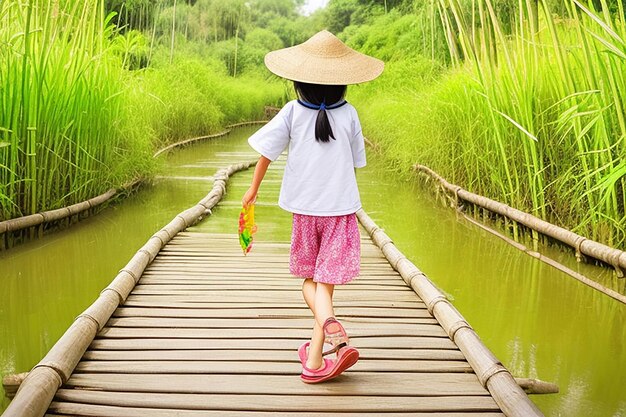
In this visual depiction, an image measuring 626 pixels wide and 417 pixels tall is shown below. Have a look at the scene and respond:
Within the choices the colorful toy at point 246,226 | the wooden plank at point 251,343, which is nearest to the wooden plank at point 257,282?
the wooden plank at point 251,343

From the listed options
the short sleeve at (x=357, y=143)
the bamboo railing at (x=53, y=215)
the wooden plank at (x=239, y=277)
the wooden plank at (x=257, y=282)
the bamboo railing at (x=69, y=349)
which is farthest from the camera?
the bamboo railing at (x=53, y=215)

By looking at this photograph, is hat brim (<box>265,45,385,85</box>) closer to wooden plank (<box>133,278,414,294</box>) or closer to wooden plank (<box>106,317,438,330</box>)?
wooden plank (<box>106,317,438,330</box>)

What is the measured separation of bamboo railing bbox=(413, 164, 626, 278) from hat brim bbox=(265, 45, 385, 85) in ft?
7.20

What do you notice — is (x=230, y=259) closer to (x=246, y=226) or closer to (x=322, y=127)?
(x=246, y=226)

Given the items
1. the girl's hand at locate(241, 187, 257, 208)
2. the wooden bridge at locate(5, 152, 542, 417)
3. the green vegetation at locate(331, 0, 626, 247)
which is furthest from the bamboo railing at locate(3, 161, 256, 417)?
the green vegetation at locate(331, 0, 626, 247)

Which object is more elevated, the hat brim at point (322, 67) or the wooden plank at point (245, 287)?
the hat brim at point (322, 67)

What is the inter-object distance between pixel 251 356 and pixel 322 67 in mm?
1081

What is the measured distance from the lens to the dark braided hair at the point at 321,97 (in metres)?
2.63

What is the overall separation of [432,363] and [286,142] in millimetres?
975

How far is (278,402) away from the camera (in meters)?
2.45

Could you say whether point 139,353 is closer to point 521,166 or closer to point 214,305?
point 214,305

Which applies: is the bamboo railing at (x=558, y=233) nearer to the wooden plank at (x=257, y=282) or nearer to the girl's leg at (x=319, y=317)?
the wooden plank at (x=257, y=282)

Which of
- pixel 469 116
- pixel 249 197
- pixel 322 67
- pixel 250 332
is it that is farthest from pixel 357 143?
pixel 469 116

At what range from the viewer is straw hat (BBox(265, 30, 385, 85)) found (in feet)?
8.52
